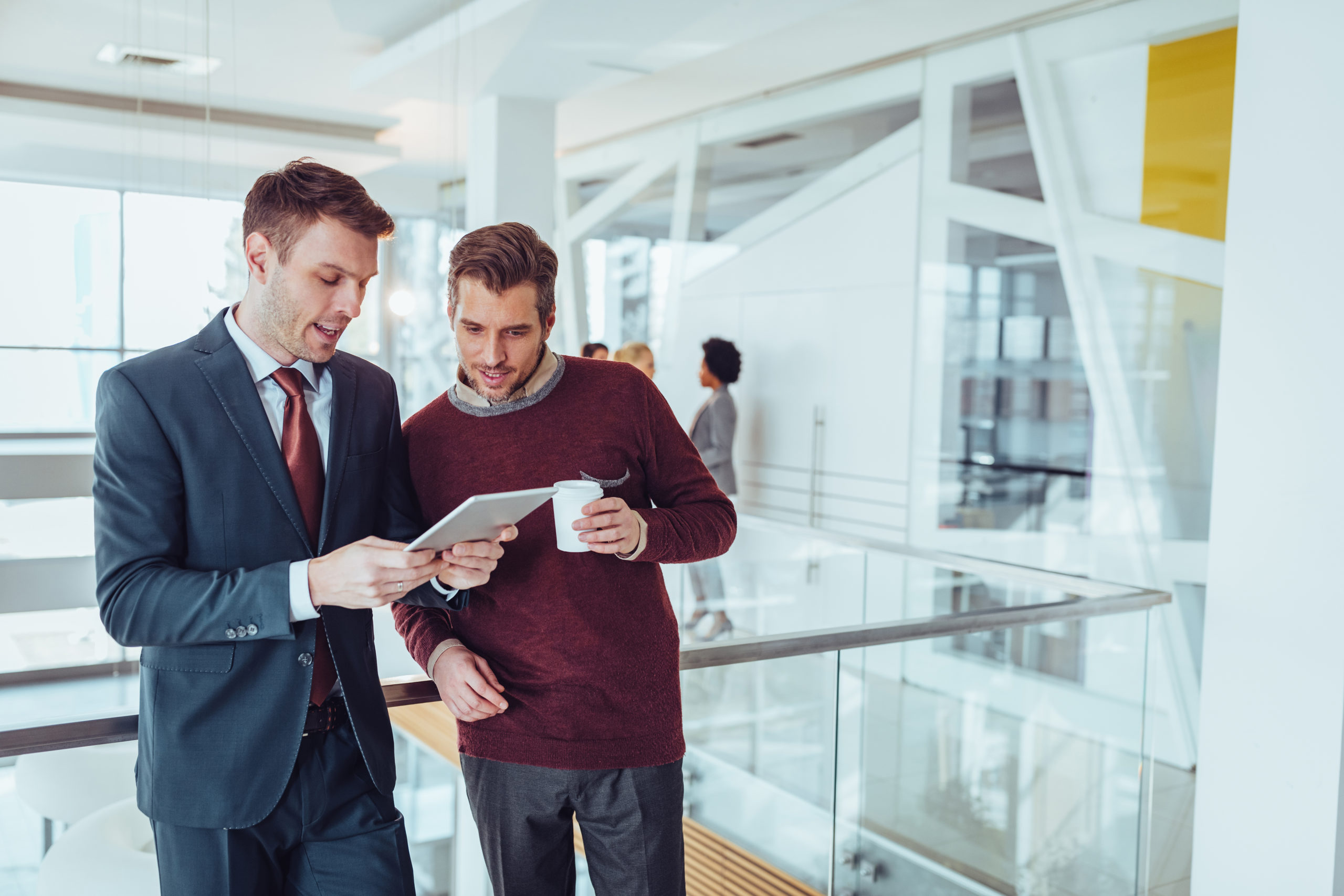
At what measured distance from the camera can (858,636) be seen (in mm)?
2270

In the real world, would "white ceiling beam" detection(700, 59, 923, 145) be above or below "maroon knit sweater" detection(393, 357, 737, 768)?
above

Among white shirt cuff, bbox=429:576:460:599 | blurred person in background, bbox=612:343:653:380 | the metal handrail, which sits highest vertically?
blurred person in background, bbox=612:343:653:380

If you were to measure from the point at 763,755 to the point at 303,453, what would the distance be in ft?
11.3

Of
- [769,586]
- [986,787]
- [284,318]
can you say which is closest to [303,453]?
[284,318]

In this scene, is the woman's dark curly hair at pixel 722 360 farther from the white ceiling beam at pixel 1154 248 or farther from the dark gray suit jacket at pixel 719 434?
the white ceiling beam at pixel 1154 248

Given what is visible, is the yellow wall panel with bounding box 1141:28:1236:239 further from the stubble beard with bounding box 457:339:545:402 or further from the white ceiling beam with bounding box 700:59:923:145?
the stubble beard with bounding box 457:339:545:402

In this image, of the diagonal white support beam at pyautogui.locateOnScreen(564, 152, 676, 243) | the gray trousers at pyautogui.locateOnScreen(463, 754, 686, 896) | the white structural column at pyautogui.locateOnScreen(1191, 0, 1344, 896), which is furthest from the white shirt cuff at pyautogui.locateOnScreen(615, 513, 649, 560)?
the diagonal white support beam at pyautogui.locateOnScreen(564, 152, 676, 243)

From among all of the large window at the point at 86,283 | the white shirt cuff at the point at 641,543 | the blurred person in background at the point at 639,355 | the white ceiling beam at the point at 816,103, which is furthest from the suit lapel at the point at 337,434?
the large window at the point at 86,283

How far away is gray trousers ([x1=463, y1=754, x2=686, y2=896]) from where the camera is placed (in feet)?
5.38

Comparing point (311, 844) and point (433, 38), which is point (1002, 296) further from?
point (311, 844)

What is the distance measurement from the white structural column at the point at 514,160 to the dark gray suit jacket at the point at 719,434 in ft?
5.41

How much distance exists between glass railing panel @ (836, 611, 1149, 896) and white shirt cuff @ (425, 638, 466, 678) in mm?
1237

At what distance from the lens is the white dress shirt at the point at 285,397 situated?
1284 mm

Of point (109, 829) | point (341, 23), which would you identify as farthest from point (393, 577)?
point (341, 23)
